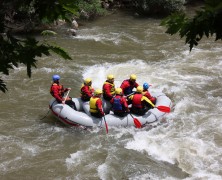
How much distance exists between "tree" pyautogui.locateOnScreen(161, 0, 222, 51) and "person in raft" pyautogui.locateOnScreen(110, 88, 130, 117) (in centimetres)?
636

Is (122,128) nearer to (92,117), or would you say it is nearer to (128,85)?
(92,117)

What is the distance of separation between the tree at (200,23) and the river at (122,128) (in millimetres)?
5359

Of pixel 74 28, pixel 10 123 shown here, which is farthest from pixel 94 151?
pixel 74 28

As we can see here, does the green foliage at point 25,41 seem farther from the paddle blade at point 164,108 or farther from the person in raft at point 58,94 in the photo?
the paddle blade at point 164,108

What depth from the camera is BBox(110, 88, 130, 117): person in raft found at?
26.4ft

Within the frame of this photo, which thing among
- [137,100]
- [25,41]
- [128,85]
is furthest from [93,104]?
[25,41]

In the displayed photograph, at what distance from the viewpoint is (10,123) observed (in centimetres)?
857

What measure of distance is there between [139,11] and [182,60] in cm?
652

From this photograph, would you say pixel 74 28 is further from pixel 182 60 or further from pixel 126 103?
pixel 126 103

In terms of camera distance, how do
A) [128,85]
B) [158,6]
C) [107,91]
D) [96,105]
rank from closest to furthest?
[96,105] → [107,91] → [128,85] → [158,6]

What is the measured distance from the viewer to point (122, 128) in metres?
8.14

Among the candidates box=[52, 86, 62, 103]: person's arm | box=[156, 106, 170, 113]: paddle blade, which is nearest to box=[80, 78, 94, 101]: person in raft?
box=[52, 86, 62, 103]: person's arm

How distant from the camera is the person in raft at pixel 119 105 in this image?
8039 mm

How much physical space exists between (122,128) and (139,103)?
2.41 feet
